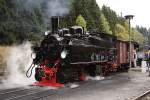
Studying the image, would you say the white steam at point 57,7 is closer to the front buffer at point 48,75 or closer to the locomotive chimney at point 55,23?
the locomotive chimney at point 55,23

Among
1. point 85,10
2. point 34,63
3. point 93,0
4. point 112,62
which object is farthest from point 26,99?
point 93,0

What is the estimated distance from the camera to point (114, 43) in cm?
2480

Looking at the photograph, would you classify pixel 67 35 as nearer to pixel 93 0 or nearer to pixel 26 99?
pixel 26 99

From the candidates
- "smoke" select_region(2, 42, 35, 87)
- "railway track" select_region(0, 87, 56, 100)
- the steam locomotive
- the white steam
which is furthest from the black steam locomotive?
"smoke" select_region(2, 42, 35, 87)

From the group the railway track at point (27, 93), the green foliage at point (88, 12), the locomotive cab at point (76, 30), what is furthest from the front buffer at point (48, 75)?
the green foliage at point (88, 12)

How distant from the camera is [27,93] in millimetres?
14195

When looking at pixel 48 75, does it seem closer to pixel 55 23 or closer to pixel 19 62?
pixel 55 23

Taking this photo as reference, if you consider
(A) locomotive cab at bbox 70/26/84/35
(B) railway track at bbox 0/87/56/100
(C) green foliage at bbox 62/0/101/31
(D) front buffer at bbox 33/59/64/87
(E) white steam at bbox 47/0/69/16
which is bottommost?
(B) railway track at bbox 0/87/56/100

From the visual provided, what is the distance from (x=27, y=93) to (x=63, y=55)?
142 inches

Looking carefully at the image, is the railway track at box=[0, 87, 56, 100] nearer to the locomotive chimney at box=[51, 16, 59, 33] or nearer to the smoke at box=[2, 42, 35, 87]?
the locomotive chimney at box=[51, 16, 59, 33]

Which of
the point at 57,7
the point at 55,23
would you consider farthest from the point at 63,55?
the point at 57,7

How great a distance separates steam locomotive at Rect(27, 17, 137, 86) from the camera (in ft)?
55.8

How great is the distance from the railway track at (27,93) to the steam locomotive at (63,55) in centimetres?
122

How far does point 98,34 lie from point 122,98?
9.43 meters
